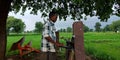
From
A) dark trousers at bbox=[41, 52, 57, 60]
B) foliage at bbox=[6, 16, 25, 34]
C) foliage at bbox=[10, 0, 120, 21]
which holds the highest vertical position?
foliage at bbox=[6, 16, 25, 34]

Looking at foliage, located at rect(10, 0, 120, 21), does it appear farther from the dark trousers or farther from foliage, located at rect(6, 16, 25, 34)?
foliage, located at rect(6, 16, 25, 34)

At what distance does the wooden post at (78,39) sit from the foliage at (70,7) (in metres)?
8.73

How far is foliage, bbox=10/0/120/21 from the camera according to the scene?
1648 cm

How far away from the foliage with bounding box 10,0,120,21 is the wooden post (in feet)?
Answer: 28.6

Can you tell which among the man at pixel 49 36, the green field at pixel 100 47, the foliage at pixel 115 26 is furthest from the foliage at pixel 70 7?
the foliage at pixel 115 26

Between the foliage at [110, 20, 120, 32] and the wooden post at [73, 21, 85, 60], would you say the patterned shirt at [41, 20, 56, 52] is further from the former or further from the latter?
the foliage at [110, 20, 120, 32]

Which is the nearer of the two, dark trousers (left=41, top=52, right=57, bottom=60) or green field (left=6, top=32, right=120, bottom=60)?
dark trousers (left=41, top=52, right=57, bottom=60)

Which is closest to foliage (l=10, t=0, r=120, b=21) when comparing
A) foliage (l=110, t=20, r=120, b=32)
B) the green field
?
the green field

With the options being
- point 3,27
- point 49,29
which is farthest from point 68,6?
point 49,29

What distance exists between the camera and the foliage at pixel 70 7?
54.1 feet

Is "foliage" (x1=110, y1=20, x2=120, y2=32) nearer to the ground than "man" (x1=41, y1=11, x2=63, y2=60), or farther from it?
farther from it

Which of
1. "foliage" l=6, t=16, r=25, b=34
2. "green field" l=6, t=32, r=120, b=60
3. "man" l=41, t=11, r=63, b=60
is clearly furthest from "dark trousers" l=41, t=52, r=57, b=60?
"foliage" l=6, t=16, r=25, b=34

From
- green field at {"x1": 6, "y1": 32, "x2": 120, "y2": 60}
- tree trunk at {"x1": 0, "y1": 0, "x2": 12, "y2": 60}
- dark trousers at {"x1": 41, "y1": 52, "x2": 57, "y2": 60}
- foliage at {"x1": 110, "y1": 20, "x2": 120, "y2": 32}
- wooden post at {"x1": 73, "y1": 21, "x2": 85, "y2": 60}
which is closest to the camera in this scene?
wooden post at {"x1": 73, "y1": 21, "x2": 85, "y2": 60}

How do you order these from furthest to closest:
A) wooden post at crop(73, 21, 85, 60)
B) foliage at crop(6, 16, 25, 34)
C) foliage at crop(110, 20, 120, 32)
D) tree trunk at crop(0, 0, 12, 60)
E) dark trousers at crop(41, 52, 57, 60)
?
foliage at crop(110, 20, 120, 32) < foliage at crop(6, 16, 25, 34) < tree trunk at crop(0, 0, 12, 60) < dark trousers at crop(41, 52, 57, 60) < wooden post at crop(73, 21, 85, 60)
